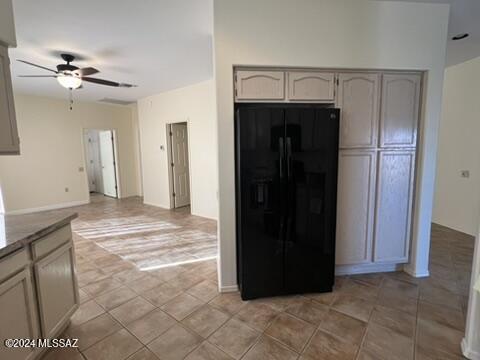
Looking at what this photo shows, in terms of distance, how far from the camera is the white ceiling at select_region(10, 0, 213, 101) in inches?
90.0

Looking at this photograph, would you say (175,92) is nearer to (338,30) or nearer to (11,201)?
(338,30)

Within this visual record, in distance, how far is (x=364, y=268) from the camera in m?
2.81

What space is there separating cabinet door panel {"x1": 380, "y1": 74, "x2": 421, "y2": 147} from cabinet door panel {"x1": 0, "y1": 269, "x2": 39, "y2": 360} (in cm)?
320

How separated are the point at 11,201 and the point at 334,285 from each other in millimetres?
6717

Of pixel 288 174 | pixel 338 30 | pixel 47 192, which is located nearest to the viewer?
pixel 288 174

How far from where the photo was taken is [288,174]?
218cm

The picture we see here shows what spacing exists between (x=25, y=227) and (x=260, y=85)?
221 cm

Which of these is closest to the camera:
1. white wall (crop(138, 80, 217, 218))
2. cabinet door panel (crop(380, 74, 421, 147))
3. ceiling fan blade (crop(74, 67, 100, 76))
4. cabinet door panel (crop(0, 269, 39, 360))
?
cabinet door panel (crop(0, 269, 39, 360))

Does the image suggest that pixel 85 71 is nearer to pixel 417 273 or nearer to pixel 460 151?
pixel 417 273

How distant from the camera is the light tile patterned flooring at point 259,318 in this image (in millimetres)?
1766

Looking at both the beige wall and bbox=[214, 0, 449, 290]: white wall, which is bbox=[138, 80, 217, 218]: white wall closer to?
bbox=[214, 0, 449, 290]: white wall

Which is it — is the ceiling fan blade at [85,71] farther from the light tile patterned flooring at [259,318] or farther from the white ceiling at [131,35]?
the light tile patterned flooring at [259,318]

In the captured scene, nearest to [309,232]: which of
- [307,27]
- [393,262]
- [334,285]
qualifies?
[334,285]

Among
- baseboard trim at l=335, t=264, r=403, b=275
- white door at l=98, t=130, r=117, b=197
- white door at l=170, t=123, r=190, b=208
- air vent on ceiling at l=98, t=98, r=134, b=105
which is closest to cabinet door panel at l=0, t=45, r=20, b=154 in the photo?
baseboard trim at l=335, t=264, r=403, b=275
